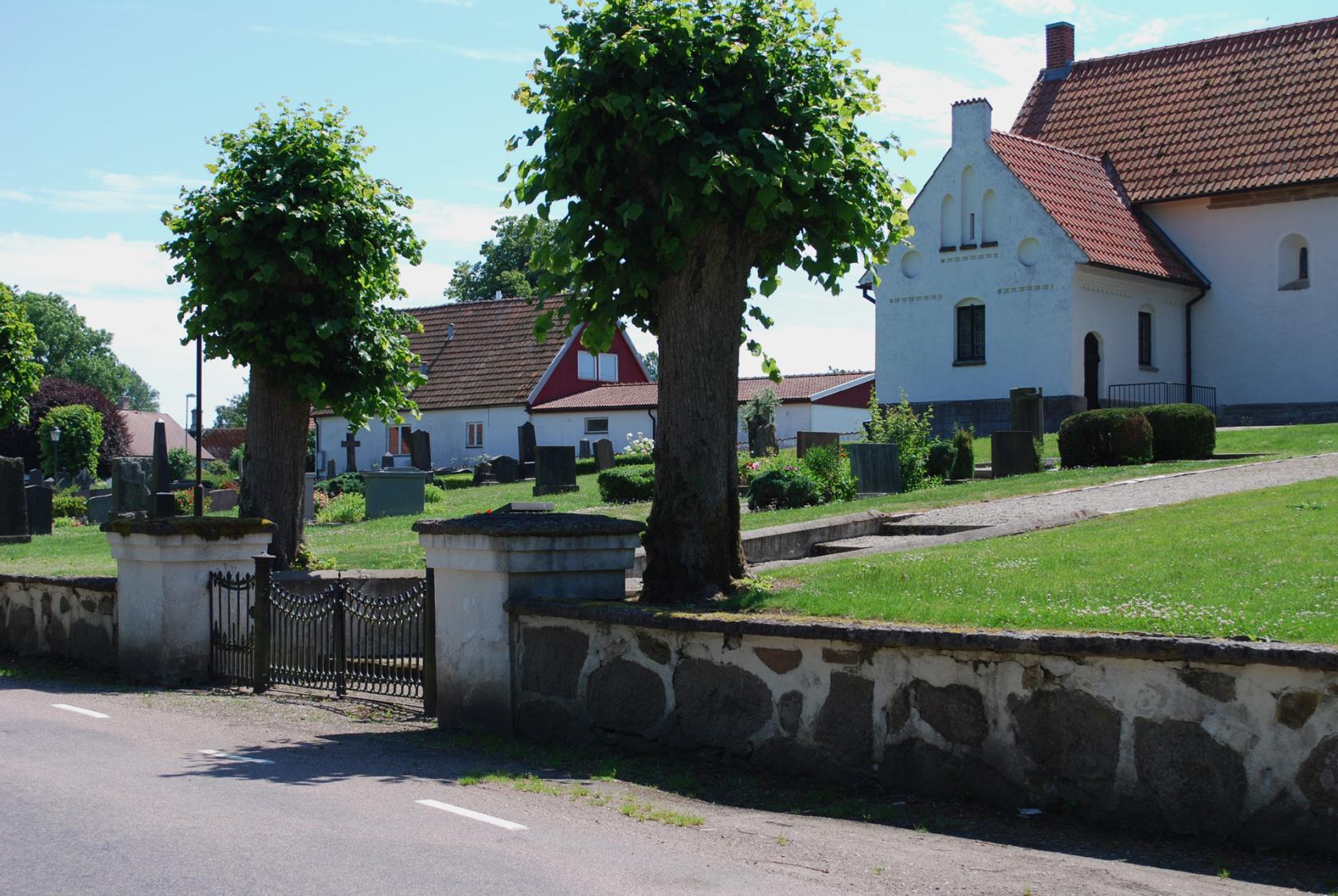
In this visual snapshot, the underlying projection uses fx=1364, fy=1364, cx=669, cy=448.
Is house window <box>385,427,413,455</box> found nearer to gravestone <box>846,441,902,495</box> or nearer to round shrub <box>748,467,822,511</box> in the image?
round shrub <box>748,467,822,511</box>

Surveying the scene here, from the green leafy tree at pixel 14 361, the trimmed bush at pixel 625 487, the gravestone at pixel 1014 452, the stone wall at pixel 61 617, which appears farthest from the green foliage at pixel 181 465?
the gravestone at pixel 1014 452

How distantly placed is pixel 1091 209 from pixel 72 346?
89306 millimetres

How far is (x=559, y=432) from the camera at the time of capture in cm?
5378

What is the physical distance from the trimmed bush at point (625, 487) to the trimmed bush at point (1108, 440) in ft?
25.0

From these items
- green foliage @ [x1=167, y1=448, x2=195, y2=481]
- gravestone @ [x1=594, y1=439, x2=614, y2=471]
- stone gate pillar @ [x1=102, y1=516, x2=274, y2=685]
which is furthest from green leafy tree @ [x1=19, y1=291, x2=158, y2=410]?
stone gate pillar @ [x1=102, y1=516, x2=274, y2=685]

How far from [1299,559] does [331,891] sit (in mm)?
6609

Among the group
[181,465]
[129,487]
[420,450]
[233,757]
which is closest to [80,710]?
[233,757]

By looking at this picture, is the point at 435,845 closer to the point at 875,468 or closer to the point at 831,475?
the point at 831,475

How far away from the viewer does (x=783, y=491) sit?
819 inches

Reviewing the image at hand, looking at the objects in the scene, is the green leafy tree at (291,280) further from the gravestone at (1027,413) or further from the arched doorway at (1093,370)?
the arched doorway at (1093,370)

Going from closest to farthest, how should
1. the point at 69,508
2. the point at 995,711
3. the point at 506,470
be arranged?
the point at 995,711 → the point at 69,508 → the point at 506,470

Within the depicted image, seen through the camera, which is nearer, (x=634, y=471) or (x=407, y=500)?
(x=634, y=471)

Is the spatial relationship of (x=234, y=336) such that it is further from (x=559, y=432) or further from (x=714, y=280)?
(x=559, y=432)

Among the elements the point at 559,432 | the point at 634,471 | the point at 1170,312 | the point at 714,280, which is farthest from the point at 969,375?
the point at 714,280
